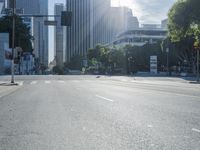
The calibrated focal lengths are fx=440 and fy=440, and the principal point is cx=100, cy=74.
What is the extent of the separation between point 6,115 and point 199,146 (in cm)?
761

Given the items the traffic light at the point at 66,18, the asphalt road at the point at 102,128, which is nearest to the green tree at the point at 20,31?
the traffic light at the point at 66,18

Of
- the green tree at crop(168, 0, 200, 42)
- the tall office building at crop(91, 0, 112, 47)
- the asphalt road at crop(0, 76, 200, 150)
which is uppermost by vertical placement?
the tall office building at crop(91, 0, 112, 47)

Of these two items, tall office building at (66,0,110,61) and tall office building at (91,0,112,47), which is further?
tall office building at (91,0,112,47)

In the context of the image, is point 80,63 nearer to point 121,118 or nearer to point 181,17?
point 181,17

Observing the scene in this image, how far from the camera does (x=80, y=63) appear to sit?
182 metres

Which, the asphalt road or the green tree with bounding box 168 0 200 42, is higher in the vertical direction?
the green tree with bounding box 168 0 200 42

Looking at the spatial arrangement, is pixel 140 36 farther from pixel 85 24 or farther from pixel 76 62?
pixel 76 62

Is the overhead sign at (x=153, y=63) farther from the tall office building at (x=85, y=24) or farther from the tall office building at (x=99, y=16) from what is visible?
the tall office building at (x=99, y=16)

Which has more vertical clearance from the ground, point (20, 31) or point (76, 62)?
point (20, 31)

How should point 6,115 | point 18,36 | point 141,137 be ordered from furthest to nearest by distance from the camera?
point 18,36, point 6,115, point 141,137

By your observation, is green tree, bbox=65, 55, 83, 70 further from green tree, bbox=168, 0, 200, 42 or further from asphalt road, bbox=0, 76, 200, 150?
asphalt road, bbox=0, 76, 200, 150

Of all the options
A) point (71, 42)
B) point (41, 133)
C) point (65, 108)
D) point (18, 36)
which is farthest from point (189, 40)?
point (71, 42)

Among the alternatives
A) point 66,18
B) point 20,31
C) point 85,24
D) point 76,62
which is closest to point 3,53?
point 20,31

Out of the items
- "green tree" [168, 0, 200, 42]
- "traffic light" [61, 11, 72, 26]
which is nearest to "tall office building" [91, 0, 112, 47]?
"green tree" [168, 0, 200, 42]
